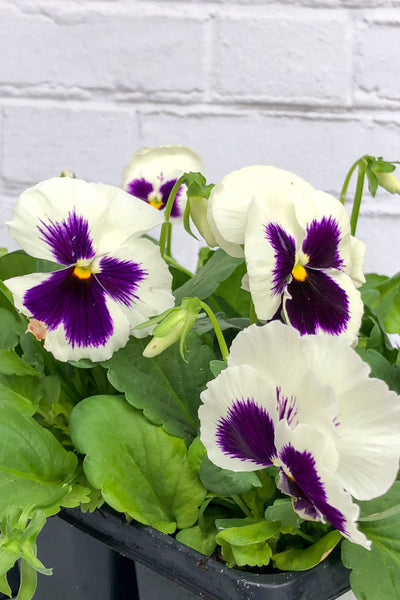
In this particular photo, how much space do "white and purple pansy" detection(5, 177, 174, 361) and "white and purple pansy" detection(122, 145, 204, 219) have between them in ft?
0.51

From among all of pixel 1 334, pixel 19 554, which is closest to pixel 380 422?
pixel 19 554

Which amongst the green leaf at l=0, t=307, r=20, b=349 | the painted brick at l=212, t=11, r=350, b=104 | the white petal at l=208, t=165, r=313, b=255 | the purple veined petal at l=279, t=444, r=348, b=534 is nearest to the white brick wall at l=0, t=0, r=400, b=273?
the painted brick at l=212, t=11, r=350, b=104

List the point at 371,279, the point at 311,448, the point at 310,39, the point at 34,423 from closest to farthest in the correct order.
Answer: the point at 311,448 < the point at 34,423 < the point at 371,279 < the point at 310,39

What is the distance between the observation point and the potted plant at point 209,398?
34 cm

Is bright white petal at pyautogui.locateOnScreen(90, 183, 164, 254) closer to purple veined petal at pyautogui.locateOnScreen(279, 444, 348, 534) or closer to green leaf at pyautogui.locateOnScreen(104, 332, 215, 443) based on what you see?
green leaf at pyautogui.locateOnScreen(104, 332, 215, 443)

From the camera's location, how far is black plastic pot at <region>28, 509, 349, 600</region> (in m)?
0.39

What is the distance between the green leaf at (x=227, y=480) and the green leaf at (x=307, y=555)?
0.13 feet

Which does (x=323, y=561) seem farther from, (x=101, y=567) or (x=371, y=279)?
(x=371, y=279)

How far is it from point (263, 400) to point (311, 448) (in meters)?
0.03

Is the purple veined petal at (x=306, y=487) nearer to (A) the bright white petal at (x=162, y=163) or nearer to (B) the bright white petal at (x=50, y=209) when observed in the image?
(B) the bright white petal at (x=50, y=209)

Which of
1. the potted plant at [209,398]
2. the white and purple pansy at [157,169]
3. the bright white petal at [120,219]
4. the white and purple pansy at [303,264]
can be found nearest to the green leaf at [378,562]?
the potted plant at [209,398]

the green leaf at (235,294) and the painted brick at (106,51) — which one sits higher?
the painted brick at (106,51)

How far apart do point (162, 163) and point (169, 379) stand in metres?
0.20

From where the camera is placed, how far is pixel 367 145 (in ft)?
3.43
